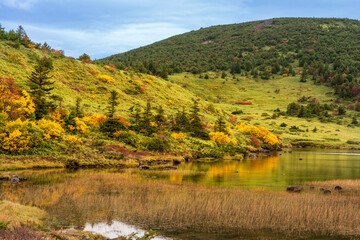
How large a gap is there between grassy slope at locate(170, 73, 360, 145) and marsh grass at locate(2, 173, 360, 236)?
8320cm

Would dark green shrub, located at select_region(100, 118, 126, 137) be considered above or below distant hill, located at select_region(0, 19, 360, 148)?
below

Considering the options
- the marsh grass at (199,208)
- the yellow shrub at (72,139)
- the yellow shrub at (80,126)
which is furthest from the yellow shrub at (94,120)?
the marsh grass at (199,208)

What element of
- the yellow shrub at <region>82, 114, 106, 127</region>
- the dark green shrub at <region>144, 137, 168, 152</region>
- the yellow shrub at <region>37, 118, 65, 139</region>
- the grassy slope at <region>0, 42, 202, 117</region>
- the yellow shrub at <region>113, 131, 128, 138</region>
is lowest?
the dark green shrub at <region>144, 137, 168, 152</region>

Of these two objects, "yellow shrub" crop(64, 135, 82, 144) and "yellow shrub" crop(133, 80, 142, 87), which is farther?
"yellow shrub" crop(133, 80, 142, 87)

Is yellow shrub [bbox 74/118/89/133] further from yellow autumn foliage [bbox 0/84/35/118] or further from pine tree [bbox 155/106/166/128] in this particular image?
pine tree [bbox 155/106/166/128]

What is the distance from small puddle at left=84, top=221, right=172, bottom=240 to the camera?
16656 mm

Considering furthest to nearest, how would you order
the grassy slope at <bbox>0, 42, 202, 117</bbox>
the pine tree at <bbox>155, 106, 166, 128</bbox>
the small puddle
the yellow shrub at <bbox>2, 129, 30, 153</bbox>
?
the grassy slope at <bbox>0, 42, 202, 117</bbox> → the pine tree at <bbox>155, 106, 166, 128</bbox> → the yellow shrub at <bbox>2, 129, 30, 153</bbox> → the small puddle

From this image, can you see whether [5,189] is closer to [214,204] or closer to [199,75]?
[214,204]

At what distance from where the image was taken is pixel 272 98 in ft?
531

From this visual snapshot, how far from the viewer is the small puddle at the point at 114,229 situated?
16656 millimetres

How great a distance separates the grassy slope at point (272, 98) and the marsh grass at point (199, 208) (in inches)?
3276

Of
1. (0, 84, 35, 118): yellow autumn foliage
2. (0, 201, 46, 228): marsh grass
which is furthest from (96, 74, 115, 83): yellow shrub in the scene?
(0, 201, 46, 228): marsh grass

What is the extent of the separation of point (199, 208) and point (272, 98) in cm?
14908

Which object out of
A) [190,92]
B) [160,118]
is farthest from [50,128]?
[190,92]
